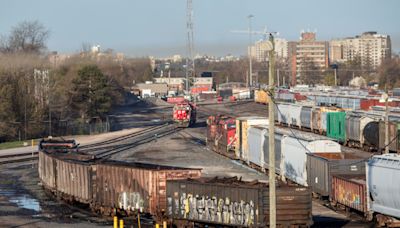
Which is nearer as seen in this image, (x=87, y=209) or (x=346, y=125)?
(x=87, y=209)

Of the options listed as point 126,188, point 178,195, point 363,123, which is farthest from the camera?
point 363,123

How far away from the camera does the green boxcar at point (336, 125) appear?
66.4 m

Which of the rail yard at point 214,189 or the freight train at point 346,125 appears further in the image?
the freight train at point 346,125

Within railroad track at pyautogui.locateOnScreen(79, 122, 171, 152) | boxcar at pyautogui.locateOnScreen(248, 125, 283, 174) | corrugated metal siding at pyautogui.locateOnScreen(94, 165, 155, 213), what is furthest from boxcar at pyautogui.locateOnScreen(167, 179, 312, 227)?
railroad track at pyautogui.locateOnScreen(79, 122, 171, 152)

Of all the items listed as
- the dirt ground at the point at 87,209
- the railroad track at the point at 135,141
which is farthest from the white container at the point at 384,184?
the railroad track at the point at 135,141

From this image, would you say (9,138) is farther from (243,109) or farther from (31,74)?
(243,109)

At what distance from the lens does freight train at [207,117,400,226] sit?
28969 millimetres

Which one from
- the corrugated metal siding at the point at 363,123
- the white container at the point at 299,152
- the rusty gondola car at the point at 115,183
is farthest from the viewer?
the corrugated metal siding at the point at 363,123

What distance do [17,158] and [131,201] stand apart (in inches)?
1566

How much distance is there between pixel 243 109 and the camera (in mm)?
131375

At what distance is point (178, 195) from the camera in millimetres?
29875

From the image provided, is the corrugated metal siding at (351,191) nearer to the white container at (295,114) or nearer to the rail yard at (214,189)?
the rail yard at (214,189)

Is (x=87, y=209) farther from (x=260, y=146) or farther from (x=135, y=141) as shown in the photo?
(x=135, y=141)

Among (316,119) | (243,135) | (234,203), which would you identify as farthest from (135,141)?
(234,203)
